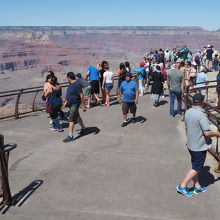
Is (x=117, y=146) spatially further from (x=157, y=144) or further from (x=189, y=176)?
(x=189, y=176)

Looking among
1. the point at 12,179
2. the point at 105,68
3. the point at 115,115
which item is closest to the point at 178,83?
the point at 115,115

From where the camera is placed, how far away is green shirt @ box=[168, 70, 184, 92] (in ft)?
31.3

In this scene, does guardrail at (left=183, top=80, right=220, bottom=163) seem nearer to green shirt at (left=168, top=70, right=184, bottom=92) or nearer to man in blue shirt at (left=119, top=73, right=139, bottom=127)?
green shirt at (left=168, top=70, right=184, bottom=92)

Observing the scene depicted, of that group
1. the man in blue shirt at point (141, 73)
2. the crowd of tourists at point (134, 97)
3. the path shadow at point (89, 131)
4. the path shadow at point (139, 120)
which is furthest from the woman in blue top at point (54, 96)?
the man in blue shirt at point (141, 73)

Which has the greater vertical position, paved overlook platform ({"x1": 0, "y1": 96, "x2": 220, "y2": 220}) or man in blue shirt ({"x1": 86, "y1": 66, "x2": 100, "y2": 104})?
man in blue shirt ({"x1": 86, "y1": 66, "x2": 100, "y2": 104})

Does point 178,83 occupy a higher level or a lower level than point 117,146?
higher

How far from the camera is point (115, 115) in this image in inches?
422

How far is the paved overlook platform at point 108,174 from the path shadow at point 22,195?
0.08 meters

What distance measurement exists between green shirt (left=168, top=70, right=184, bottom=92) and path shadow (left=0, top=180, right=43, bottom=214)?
536cm

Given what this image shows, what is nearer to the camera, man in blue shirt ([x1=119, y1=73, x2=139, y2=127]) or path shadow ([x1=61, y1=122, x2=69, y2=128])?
man in blue shirt ([x1=119, y1=73, x2=139, y2=127])

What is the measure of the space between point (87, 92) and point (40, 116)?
1933mm

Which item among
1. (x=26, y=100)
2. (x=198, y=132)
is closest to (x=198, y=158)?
(x=198, y=132)

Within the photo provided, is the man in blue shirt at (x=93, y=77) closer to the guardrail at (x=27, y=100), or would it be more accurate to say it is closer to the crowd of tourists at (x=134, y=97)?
the crowd of tourists at (x=134, y=97)

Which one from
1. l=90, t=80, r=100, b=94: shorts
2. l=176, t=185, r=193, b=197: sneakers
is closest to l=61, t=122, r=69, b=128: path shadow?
l=90, t=80, r=100, b=94: shorts
